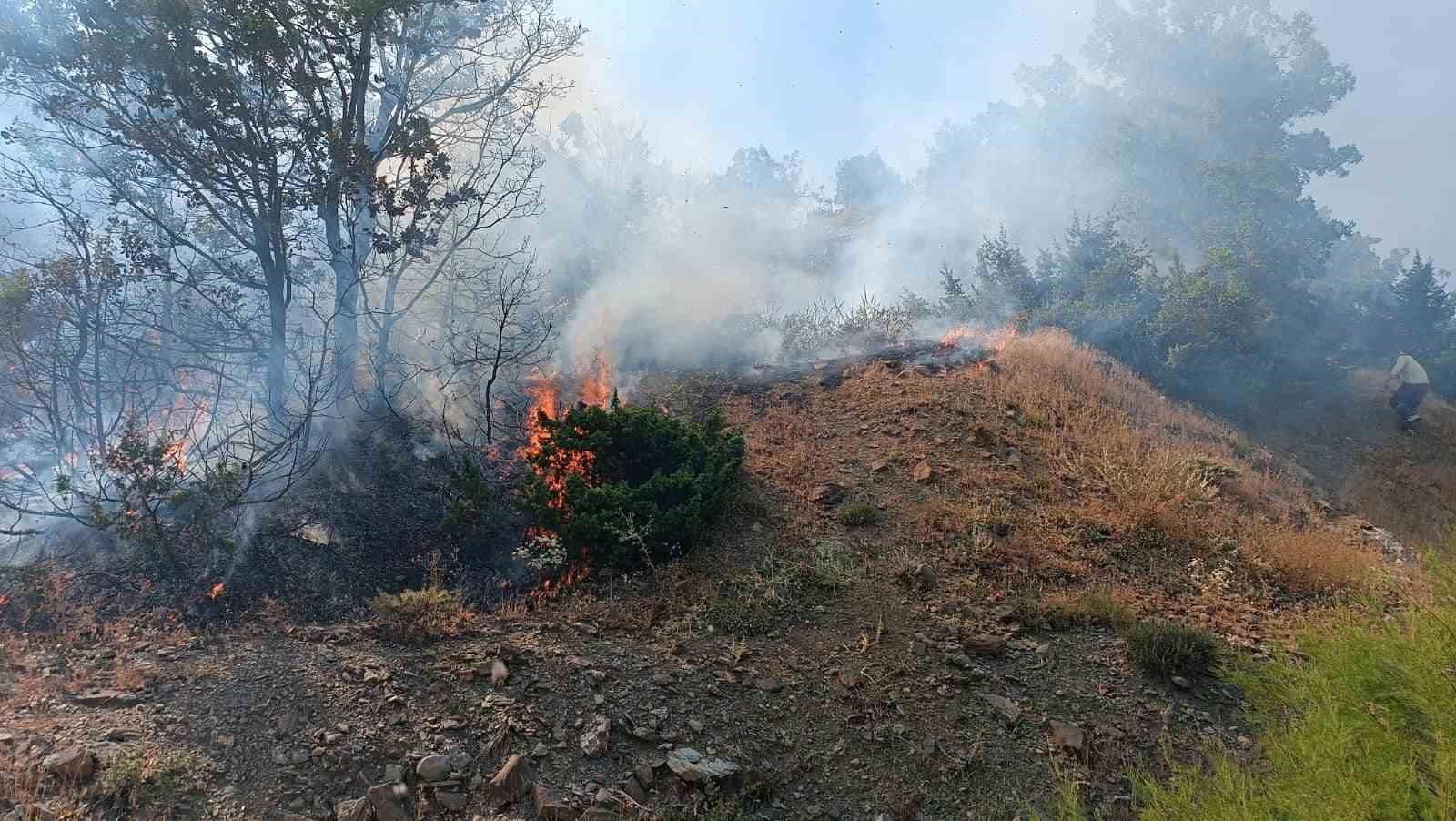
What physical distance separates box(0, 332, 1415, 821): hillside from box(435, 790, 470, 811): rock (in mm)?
11

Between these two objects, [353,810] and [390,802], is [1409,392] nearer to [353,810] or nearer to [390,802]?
[390,802]

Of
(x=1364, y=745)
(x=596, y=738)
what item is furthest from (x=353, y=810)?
(x=1364, y=745)

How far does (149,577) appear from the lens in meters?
6.09

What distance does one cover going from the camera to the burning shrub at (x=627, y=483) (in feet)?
21.0

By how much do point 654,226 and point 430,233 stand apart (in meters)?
11.9

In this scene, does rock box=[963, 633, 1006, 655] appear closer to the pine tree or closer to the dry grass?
the dry grass

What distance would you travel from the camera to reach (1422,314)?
20.7m

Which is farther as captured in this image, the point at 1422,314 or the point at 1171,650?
the point at 1422,314

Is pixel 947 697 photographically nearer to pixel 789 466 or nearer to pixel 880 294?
pixel 789 466

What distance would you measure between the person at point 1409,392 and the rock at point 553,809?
19639 millimetres

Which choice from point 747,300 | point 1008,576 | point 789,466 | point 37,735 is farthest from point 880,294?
point 37,735

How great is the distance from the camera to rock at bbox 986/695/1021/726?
4.72 m

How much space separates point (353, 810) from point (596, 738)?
128 centimetres

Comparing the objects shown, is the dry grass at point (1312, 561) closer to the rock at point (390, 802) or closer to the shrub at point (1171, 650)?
the shrub at point (1171, 650)
